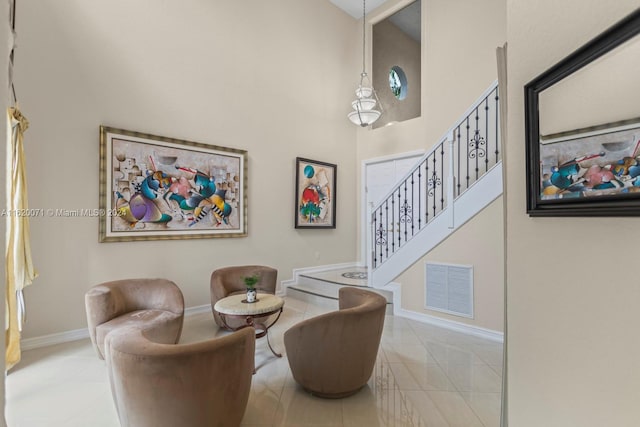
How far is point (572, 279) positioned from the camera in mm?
956

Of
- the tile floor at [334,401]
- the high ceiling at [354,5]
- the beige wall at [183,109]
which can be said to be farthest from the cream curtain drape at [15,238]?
the high ceiling at [354,5]

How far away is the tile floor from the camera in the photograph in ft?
7.20

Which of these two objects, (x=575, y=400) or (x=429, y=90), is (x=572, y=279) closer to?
(x=575, y=400)

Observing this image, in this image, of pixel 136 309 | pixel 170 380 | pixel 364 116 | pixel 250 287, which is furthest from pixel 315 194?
pixel 170 380

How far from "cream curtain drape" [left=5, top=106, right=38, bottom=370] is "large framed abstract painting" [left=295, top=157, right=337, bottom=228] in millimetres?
3788

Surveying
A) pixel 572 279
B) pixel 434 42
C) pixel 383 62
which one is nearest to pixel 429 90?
pixel 434 42

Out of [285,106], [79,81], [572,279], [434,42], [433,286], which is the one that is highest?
[434,42]

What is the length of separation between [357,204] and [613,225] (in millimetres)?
6155

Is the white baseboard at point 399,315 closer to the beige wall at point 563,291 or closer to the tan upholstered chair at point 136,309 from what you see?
the tan upholstered chair at point 136,309

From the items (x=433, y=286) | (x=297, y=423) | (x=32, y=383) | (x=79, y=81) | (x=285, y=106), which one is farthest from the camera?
(x=285, y=106)

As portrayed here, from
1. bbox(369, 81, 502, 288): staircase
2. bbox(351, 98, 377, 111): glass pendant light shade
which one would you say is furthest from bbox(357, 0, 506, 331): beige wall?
bbox(351, 98, 377, 111): glass pendant light shade

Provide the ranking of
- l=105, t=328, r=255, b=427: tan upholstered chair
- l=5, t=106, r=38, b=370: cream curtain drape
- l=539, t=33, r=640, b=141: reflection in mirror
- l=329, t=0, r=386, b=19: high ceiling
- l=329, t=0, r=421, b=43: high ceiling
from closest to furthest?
l=539, t=33, r=640, b=141: reflection in mirror, l=105, t=328, r=255, b=427: tan upholstered chair, l=5, t=106, r=38, b=370: cream curtain drape, l=329, t=0, r=421, b=43: high ceiling, l=329, t=0, r=386, b=19: high ceiling

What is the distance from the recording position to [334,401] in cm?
241

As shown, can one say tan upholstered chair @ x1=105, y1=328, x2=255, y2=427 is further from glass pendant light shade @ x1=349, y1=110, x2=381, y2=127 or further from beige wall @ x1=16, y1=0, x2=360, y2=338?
glass pendant light shade @ x1=349, y1=110, x2=381, y2=127
